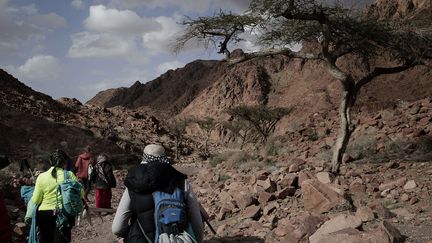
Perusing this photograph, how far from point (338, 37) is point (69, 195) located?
835 cm

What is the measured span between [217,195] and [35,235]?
221 inches

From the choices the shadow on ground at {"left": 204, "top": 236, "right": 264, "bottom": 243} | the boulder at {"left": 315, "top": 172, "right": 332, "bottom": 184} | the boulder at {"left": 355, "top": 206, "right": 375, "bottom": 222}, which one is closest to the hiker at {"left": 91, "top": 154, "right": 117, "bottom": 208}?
the shadow on ground at {"left": 204, "top": 236, "right": 264, "bottom": 243}

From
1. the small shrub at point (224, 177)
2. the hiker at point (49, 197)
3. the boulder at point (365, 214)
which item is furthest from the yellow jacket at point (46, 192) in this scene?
the small shrub at point (224, 177)

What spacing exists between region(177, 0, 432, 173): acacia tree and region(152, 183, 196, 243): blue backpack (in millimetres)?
7446

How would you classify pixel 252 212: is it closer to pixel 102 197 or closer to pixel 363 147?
pixel 102 197

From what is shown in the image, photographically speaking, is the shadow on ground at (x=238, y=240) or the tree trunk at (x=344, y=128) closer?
the shadow on ground at (x=238, y=240)

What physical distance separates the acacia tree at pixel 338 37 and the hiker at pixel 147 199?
728cm

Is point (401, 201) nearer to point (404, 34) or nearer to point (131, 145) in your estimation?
point (404, 34)

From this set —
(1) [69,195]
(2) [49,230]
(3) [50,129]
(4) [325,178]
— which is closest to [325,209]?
(4) [325,178]

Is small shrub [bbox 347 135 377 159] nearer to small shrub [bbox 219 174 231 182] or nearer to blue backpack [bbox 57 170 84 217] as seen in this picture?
small shrub [bbox 219 174 231 182]

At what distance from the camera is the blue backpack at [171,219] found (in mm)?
3221

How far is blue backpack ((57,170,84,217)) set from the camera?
199 inches

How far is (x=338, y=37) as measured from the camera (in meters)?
11.5

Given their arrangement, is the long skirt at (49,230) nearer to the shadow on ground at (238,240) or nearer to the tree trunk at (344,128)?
the shadow on ground at (238,240)
